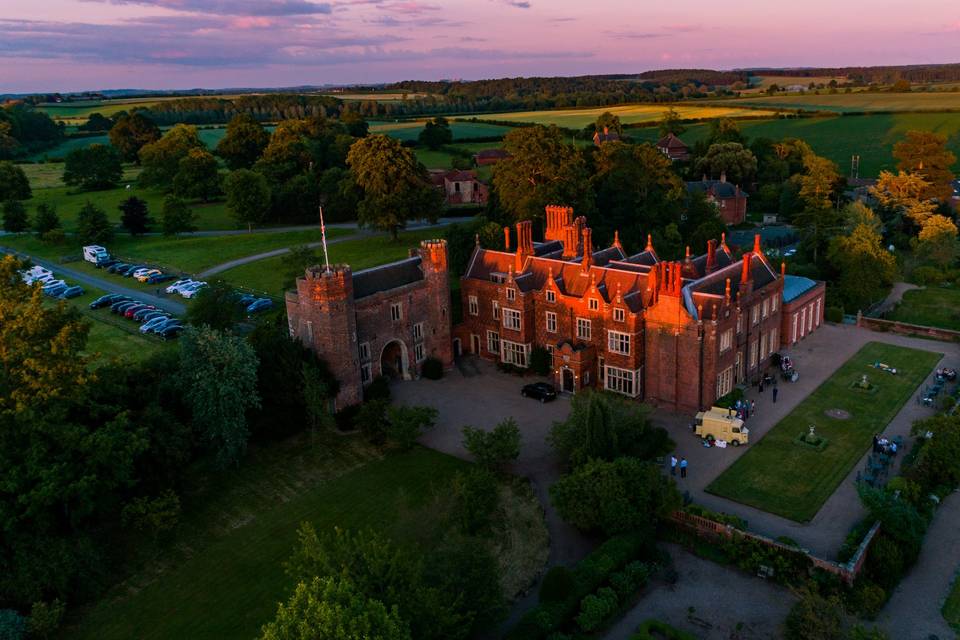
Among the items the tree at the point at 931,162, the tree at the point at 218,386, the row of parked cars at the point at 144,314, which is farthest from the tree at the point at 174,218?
the tree at the point at 931,162

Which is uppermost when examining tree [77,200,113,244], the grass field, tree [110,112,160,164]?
tree [110,112,160,164]

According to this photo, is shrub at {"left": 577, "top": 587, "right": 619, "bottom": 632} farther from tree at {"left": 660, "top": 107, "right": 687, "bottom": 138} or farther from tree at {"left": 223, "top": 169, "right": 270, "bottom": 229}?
tree at {"left": 660, "top": 107, "right": 687, "bottom": 138}

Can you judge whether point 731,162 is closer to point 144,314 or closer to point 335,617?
point 144,314

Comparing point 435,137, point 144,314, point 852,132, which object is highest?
point 435,137

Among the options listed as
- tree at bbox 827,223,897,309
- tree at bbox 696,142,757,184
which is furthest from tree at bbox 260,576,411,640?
tree at bbox 696,142,757,184

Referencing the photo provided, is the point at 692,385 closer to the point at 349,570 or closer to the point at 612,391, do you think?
the point at 612,391

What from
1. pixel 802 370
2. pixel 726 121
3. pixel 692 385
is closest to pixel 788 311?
pixel 802 370

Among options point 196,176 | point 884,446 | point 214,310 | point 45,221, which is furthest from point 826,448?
point 196,176
